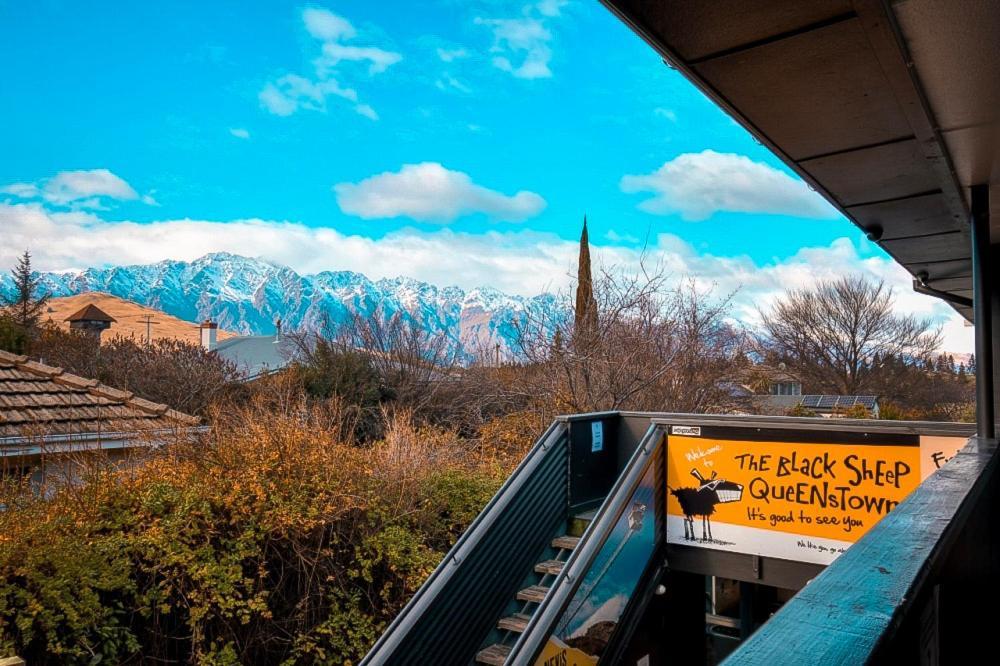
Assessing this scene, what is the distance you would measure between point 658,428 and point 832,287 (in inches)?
1144

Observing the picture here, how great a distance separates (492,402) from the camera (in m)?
14.9

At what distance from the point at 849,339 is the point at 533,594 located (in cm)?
2977

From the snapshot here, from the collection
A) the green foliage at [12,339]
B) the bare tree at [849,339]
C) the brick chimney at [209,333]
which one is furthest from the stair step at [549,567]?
the brick chimney at [209,333]

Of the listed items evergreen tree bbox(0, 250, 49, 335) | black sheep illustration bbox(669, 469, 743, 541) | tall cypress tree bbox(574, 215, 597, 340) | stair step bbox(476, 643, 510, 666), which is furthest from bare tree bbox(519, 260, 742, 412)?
evergreen tree bbox(0, 250, 49, 335)

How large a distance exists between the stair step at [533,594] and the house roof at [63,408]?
454 centimetres

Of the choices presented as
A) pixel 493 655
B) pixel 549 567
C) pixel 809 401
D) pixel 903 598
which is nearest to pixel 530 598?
pixel 549 567

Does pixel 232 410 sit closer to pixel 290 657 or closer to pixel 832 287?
pixel 290 657

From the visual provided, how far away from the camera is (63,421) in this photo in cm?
795

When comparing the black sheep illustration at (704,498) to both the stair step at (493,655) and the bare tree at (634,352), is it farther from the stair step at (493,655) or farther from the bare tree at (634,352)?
the bare tree at (634,352)

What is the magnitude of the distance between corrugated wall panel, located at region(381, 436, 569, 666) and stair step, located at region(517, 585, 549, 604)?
8 centimetres

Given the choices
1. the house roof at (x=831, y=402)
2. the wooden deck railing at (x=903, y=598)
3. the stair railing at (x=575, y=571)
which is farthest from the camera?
the house roof at (x=831, y=402)

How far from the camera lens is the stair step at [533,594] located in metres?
6.77

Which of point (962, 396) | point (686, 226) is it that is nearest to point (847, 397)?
point (962, 396)

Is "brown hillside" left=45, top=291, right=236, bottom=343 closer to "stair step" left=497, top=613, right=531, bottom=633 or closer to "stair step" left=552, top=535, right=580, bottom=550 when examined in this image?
"stair step" left=552, top=535, right=580, bottom=550
